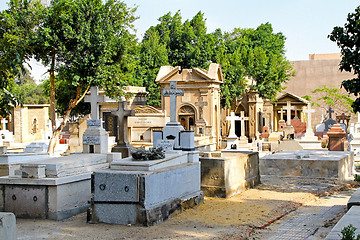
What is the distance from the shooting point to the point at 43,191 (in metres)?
8.02

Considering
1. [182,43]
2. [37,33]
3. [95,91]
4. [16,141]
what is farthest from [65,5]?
[182,43]

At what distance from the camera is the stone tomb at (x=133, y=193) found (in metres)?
7.37

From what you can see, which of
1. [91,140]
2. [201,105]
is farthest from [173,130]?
[201,105]

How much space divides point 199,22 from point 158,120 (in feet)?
46.8

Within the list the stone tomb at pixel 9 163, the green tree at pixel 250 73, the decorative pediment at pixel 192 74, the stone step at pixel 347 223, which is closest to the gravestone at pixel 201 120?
the decorative pediment at pixel 192 74

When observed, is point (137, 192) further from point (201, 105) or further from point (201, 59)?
point (201, 59)

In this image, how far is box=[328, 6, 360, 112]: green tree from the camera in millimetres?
9680

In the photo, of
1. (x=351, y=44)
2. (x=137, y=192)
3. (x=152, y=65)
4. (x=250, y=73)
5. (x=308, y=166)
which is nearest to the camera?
(x=137, y=192)

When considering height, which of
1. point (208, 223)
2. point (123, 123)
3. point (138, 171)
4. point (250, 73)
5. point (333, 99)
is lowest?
point (208, 223)

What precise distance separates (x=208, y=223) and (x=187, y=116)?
72.4 feet

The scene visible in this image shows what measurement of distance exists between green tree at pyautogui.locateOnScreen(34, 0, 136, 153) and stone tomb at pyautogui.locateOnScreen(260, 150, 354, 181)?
824 centimetres

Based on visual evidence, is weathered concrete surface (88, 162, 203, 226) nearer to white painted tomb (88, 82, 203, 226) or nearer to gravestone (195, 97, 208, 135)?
white painted tomb (88, 82, 203, 226)

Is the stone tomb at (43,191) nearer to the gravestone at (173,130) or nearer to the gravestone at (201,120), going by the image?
the gravestone at (173,130)

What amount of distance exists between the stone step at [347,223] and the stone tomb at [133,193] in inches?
126
